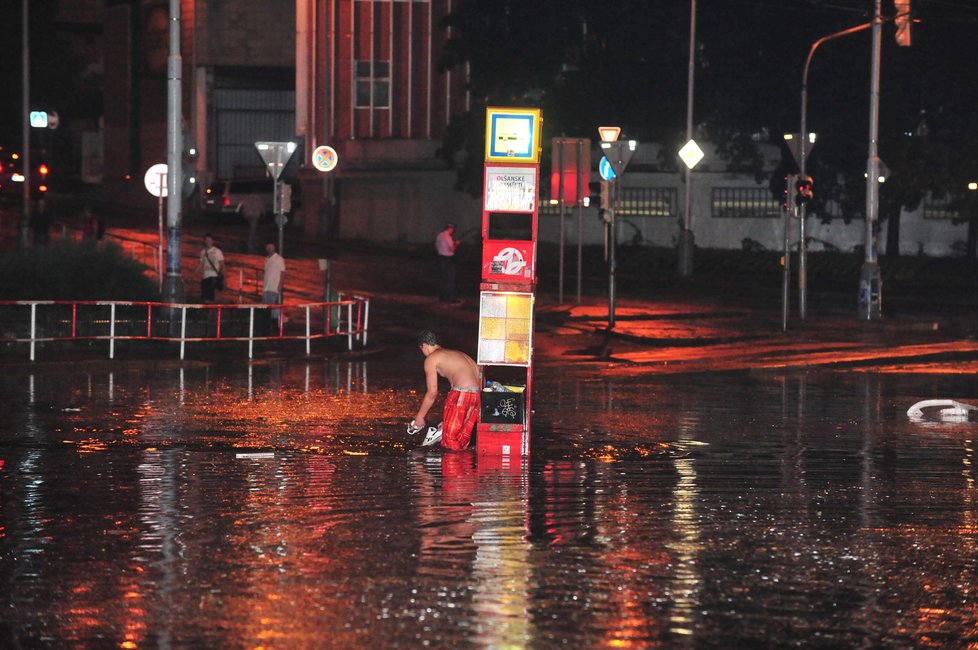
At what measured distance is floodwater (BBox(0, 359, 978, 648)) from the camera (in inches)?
313

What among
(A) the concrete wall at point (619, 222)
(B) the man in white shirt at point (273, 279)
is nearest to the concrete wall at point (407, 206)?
(A) the concrete wall at point (619, 222)

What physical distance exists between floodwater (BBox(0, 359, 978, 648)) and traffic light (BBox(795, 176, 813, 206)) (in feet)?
40.4

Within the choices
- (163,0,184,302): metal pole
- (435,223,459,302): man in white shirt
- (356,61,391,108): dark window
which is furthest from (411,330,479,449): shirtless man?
(356,61,391,108): dark window

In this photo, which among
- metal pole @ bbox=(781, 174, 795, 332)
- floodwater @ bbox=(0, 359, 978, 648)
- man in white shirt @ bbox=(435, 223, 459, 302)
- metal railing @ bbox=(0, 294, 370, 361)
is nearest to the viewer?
floodwater @ bbox=(0, 359, 978, 648)

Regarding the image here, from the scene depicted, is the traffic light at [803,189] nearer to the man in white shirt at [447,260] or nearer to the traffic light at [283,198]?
the man in white shirt at [447,260]

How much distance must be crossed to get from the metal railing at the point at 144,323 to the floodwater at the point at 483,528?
5455 millimetres

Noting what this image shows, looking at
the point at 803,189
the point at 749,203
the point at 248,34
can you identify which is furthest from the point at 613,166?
the point at 248,34

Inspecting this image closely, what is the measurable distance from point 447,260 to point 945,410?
18845mm

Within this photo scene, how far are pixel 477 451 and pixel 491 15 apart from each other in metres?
40.5

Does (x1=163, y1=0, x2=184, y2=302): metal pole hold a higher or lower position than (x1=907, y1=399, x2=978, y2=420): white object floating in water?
higher

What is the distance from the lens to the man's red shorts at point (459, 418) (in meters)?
14.3

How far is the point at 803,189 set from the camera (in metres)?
30.2

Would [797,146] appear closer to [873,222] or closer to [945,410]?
[873,222]

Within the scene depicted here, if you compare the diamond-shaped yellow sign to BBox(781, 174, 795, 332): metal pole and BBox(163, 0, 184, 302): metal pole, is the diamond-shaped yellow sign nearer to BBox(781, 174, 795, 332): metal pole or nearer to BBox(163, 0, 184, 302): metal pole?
BBox(781, 174, 795, 332): metal pole
